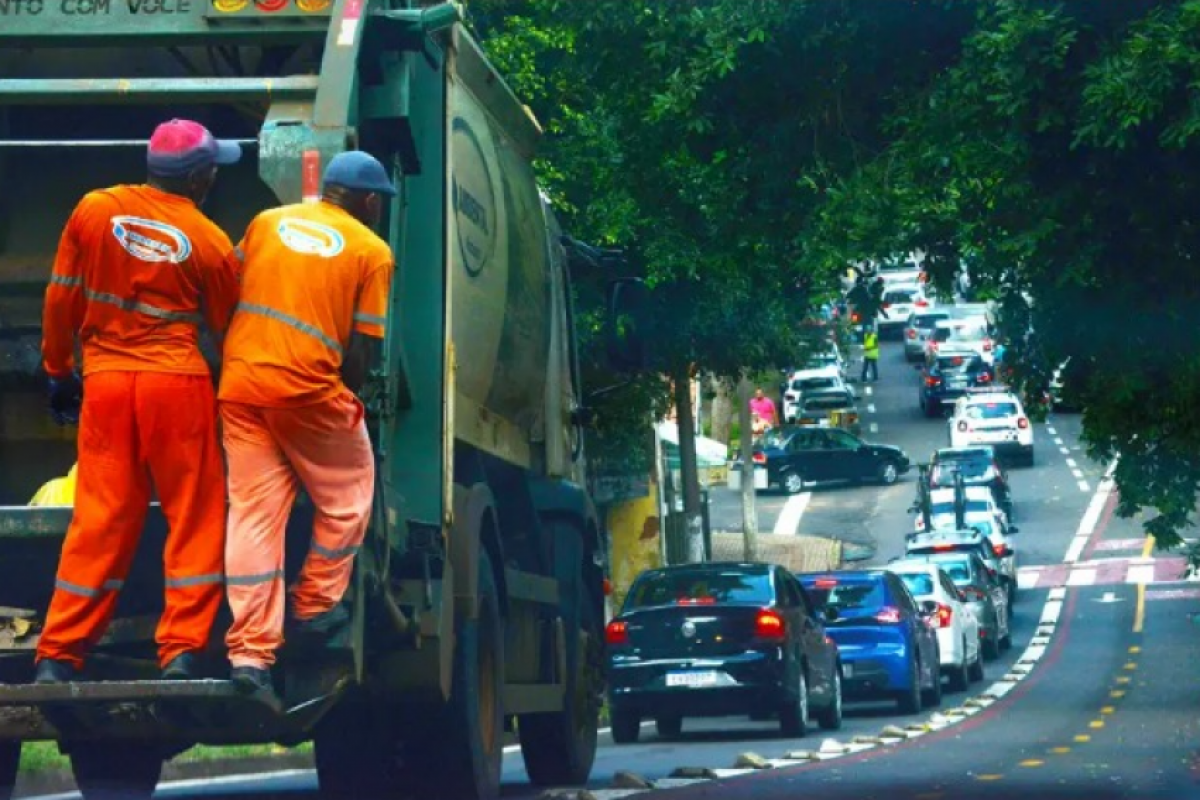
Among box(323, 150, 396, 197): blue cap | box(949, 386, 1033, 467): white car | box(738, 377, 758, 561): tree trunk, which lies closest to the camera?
box(323, 150, 396, 197): blue cap

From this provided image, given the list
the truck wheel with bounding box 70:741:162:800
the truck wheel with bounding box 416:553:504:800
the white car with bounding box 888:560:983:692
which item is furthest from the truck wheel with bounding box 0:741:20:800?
the white car with bounding box 888:560:983:692

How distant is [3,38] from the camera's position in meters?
9.85

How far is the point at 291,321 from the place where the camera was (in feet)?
27.9

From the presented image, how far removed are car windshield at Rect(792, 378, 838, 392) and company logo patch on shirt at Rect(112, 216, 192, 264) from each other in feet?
210

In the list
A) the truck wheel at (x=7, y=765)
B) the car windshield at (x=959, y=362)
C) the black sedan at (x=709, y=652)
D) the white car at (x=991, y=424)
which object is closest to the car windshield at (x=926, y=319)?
the car windshield at (x=959, y=362)

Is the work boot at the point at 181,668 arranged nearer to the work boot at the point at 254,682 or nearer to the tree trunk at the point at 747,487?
the work boot at the point at 254,682

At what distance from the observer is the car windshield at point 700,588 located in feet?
71.6

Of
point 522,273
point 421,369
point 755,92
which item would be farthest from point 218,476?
point 755,92

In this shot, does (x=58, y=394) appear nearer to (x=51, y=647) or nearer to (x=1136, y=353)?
(x=51, y=647)

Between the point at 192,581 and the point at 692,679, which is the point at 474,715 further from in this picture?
the point at 692,679

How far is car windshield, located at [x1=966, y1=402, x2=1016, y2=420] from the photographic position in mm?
61562

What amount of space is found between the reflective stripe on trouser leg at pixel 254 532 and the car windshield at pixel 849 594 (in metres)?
17.9

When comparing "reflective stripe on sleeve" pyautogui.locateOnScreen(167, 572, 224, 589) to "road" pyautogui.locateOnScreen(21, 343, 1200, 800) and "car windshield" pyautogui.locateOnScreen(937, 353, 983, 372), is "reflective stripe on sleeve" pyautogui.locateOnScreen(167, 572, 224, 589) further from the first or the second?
"car windshield" pyautogui.locateOnScreen(937, 353, 983, 372)

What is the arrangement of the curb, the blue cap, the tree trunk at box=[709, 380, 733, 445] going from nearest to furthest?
1. the blue cap
2. the curb
3. the tree trunk at box=[709, 380, 733, 445]
